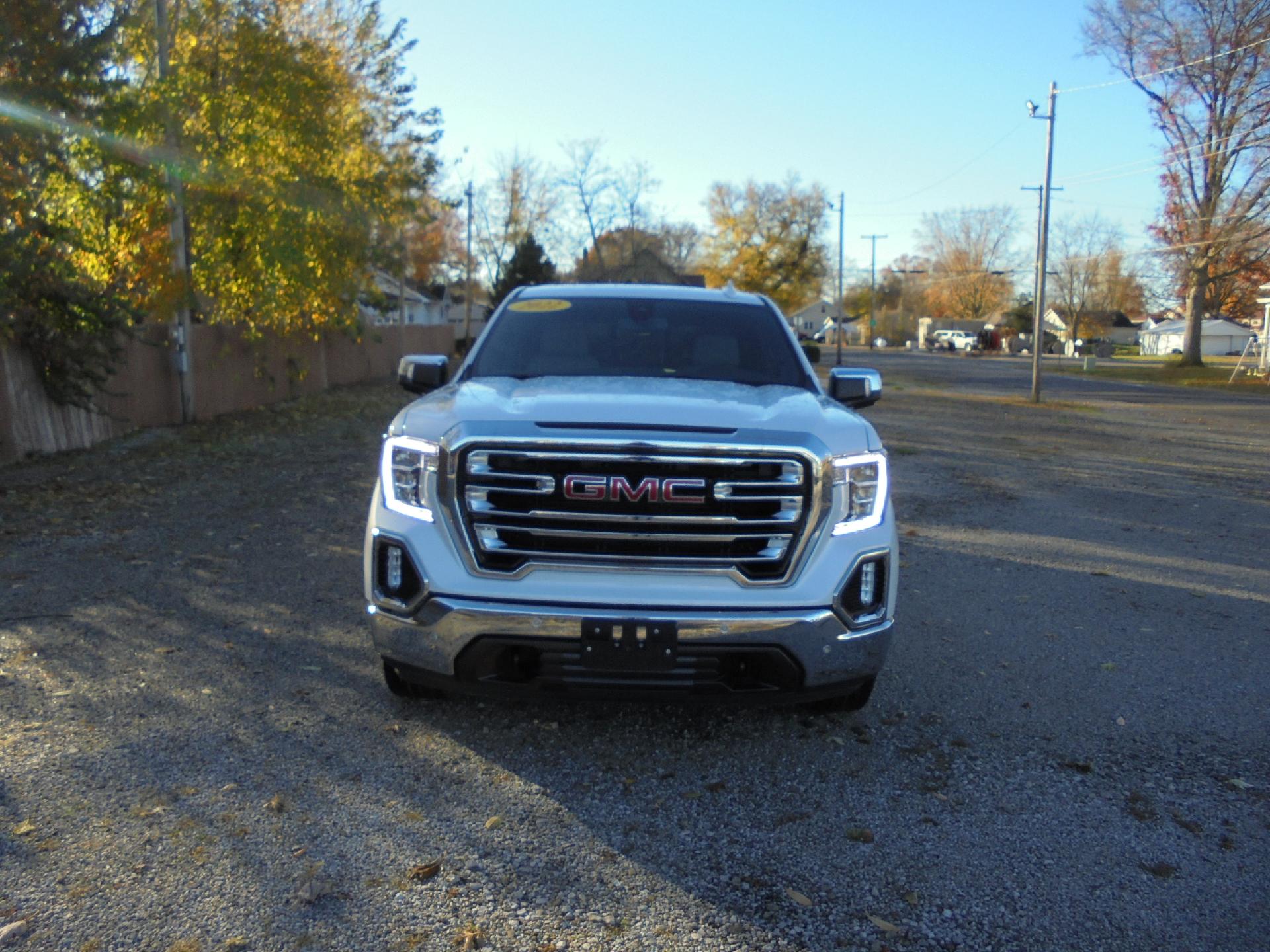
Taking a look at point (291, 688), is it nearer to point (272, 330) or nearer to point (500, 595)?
point (500, 595)

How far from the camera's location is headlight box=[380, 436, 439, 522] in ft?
12.9

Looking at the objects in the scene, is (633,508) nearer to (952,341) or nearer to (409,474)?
(409,474)

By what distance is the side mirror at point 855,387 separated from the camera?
17.2 feet

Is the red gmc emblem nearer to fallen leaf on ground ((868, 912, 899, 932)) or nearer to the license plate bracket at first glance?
the license plate bracket

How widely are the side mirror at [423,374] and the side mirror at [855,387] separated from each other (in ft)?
6.30

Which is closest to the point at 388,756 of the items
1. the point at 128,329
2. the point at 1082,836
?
the point at 1082,836

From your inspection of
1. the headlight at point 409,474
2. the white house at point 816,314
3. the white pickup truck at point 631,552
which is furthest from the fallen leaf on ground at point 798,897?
the white house at point 816,314

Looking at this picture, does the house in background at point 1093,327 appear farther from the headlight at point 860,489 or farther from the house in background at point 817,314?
the headlight at point 860,489

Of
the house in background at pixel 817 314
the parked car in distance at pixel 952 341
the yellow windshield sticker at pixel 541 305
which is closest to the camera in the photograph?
the yellow windshield sticker at pixel 541 305

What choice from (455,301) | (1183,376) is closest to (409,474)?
(1183,376)

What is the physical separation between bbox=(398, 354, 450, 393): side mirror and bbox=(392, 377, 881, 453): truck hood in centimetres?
61

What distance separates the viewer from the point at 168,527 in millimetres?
8773

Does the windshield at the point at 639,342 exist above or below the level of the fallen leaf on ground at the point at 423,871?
above

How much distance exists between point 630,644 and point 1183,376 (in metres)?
45.6
